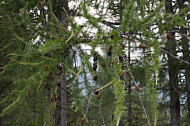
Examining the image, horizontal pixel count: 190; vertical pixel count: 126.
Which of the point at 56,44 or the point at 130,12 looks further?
the point at 56,44

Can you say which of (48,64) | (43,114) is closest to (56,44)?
(48,64)

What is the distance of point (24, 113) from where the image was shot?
1.42 metres

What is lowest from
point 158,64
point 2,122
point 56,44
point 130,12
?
point 2,122

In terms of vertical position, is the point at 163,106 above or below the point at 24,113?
below

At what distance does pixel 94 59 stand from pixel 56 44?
1.17 feet

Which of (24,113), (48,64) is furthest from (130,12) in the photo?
(24,113)

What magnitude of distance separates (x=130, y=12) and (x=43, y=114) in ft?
3.83

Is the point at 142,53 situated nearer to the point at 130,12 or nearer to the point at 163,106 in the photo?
the point at 130,12

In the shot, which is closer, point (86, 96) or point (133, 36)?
point (133, 36)

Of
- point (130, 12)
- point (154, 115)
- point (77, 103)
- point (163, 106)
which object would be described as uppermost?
point (130, 12)

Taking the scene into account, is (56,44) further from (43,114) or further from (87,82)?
(43,114)

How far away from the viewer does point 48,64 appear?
1.57 metres

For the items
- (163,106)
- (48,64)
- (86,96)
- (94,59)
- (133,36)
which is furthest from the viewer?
(163,106)

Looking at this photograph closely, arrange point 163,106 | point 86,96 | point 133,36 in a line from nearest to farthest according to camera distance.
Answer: point 133,36
point 86,96
point 163,106
